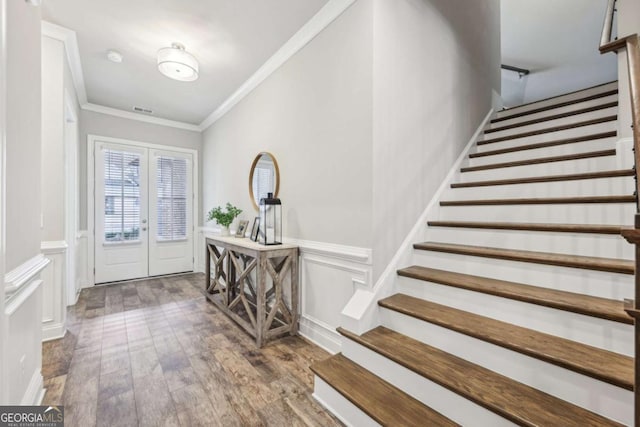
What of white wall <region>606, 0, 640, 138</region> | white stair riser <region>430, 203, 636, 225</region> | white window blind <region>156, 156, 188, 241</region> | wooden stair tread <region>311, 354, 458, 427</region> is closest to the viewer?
wooden stair tread <region>311, 354, 458, 427</region>

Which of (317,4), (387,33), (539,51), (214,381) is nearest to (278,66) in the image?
(317,4)

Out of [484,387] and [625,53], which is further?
[625,53]

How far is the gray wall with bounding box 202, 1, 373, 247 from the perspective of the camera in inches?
78.2

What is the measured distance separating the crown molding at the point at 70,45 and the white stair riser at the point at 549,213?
3.82 metres

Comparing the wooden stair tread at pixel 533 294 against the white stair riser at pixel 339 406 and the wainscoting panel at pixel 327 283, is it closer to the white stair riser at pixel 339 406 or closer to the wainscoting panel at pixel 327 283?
the wainscoting panel at pixel 327 283

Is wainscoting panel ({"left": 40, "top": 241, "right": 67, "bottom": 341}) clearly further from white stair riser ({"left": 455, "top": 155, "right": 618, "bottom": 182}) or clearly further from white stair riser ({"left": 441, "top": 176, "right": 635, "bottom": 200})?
white stair riser ({"left": 455, "top": 155, "right": 618, "bottom": 182})

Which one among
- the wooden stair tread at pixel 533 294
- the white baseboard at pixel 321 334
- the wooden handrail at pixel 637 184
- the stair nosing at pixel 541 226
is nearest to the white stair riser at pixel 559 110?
the wooden handrail at pixel 637 184

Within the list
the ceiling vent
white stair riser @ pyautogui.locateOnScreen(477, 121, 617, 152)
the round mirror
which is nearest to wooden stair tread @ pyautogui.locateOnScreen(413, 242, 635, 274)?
white stair riser @ pyautogui.locateOnScreen(477, 121, 617, 152)

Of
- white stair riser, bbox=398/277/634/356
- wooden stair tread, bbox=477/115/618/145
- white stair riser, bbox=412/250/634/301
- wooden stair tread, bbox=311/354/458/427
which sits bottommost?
wooden stair tread, bbox=311/354/458/427

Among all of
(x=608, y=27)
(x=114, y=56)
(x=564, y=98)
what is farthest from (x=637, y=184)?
(x=114, y=56)

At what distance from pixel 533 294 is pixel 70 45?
4.32 m

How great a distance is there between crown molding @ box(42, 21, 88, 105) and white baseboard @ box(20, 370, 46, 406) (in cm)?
280

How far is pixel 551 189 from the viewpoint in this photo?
212cm

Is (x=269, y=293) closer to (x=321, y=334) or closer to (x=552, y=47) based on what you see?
(x=321, y=334)
